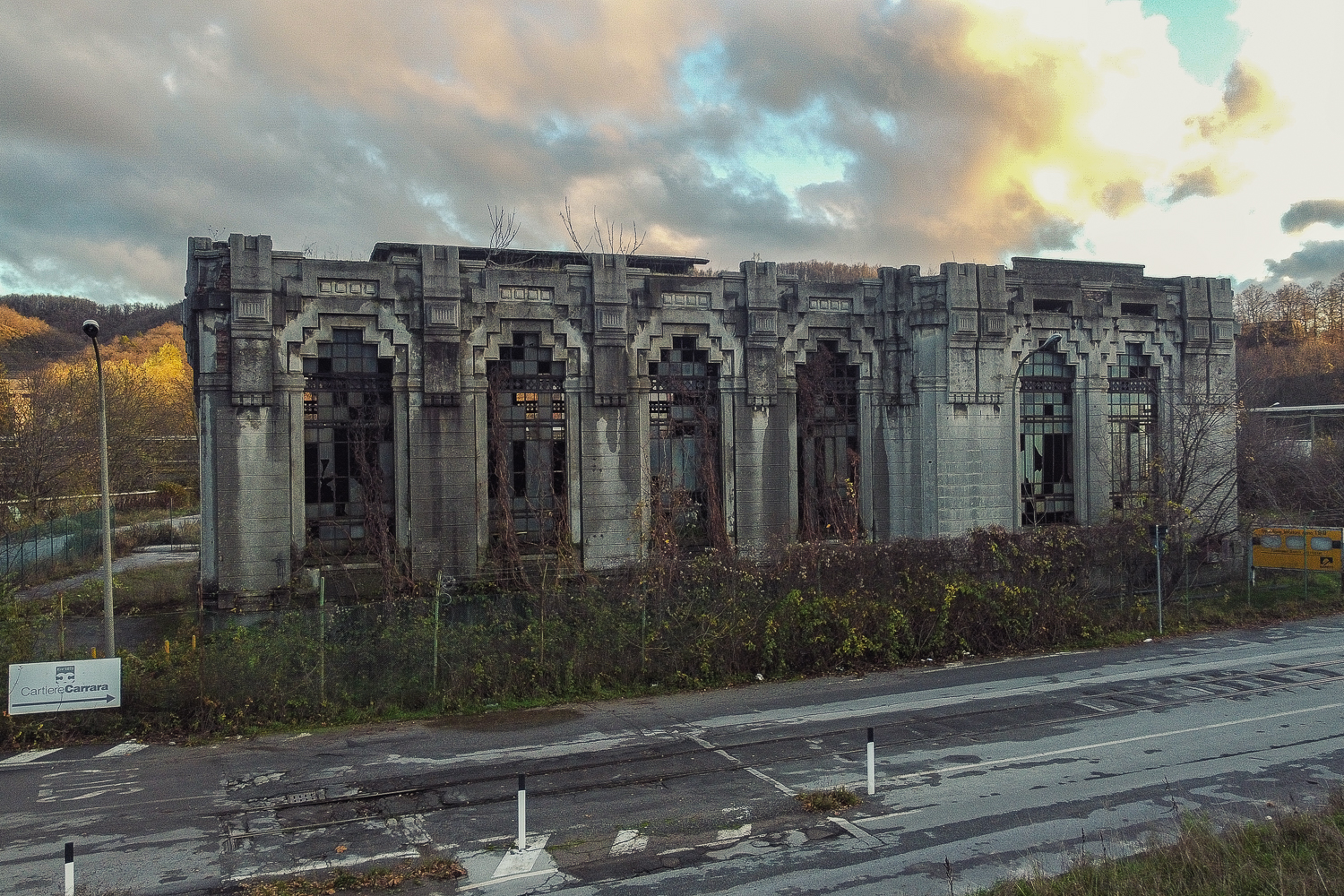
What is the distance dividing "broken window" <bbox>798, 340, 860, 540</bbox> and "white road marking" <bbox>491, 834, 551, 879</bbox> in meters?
14.9

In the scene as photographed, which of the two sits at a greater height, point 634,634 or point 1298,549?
point 1298,549

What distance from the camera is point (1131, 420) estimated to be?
90.0 ft

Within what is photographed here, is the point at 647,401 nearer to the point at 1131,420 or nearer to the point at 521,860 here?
the point at 521,860

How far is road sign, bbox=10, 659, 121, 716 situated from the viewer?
1379cm

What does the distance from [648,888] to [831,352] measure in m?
18.0

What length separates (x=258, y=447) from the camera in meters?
19.8

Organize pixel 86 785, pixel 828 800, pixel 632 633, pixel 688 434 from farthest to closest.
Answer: pixel 688 434 < pixel 632 633 < pixel 86 785 < pixel 828 800

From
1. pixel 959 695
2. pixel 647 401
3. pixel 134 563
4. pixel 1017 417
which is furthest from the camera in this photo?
pixel 134 563

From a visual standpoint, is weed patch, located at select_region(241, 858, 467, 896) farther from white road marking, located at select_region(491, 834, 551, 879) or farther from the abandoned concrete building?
the abandoned concrete building

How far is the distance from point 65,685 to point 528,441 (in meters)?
10.8

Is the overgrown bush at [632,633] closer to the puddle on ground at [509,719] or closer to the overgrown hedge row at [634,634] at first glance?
the overgrown hedge row at [634,634]

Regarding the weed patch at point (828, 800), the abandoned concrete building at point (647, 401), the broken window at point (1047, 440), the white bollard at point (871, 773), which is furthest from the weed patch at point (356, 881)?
the broken window at point (1047, 440)

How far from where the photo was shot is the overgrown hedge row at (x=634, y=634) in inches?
587

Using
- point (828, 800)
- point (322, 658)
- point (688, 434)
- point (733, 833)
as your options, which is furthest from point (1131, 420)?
point (322, 658)
